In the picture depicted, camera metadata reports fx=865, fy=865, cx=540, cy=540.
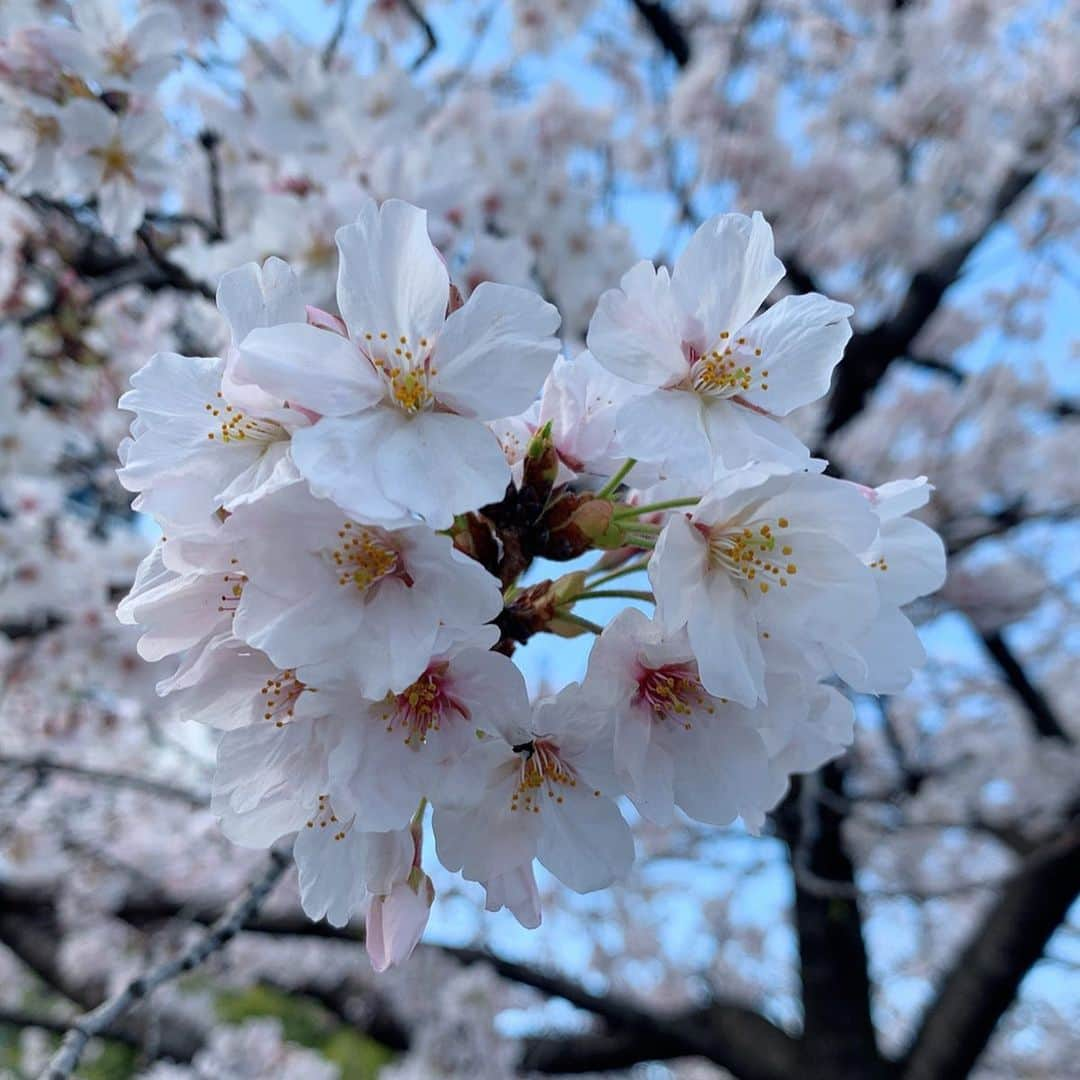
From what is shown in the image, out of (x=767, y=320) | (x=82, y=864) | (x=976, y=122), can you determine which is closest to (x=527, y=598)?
(x=767, y=320)

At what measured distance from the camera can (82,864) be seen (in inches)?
134

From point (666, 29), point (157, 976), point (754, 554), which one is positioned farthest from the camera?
point (666, 29)

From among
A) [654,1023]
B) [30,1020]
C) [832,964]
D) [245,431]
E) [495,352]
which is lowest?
[30,1020]

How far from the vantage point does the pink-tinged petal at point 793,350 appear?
72 centimetres

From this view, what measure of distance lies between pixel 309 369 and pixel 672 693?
38 cm

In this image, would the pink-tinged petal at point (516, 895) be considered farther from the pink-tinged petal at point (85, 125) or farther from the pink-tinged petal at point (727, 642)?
the pink-tinged petal at point (85, 125)

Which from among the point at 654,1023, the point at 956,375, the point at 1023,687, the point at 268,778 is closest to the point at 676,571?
the point at 268,778

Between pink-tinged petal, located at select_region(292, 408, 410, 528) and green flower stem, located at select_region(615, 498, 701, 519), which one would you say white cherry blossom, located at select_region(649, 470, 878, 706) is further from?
pink-tinged petal, located at select_region(292, 408, 410, 528)

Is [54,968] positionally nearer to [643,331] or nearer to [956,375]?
[643,331]

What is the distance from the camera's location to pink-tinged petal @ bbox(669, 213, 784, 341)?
71cm

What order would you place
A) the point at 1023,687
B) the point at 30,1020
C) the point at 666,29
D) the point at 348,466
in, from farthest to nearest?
the point at 666,29, the point at 1023,687, the point at 30,1020, the point at 348,466

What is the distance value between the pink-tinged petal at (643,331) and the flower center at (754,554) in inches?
5.3

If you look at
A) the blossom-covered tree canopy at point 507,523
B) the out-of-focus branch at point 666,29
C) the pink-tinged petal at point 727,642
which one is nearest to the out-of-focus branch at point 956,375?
the blossom-covered tree canopy at point 507,523

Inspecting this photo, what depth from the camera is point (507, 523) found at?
74cm
